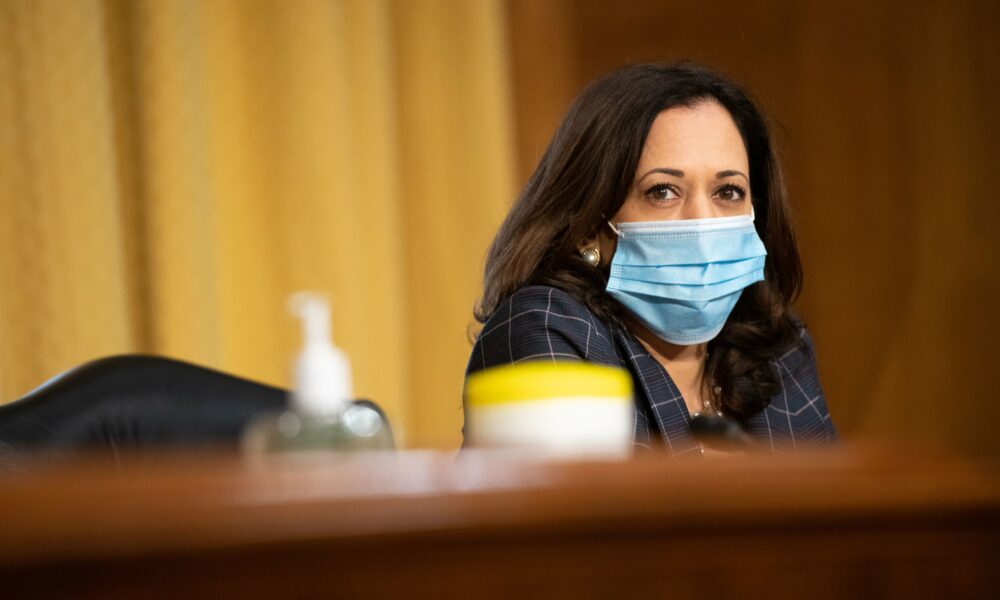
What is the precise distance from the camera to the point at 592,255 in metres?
1.49

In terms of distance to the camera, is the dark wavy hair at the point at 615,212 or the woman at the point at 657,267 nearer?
the woman at the point at 657,267

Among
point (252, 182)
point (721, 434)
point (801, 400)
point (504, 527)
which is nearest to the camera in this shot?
point (504, 527)

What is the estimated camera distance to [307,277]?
88.7 inches

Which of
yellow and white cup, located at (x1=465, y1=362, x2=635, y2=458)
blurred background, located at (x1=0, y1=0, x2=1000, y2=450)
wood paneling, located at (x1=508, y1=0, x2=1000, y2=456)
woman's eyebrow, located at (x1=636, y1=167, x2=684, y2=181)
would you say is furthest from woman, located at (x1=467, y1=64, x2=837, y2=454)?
wood paneling, located at (x1=508, y1=0, x2=1000, y2=456)

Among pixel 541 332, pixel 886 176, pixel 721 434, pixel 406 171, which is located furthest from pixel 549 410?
pixel 886 176

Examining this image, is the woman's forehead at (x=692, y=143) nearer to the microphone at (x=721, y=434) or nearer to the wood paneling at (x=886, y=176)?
the microphone at (x=721, y=434)

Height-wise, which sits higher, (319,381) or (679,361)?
(319,381)

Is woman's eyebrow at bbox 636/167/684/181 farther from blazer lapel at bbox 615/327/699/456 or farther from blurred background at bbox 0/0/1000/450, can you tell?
blurred background at bbox 0/0/1000/450

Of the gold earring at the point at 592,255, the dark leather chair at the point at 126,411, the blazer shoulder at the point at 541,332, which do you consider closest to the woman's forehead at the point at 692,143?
the gold earring at the point at 592,255

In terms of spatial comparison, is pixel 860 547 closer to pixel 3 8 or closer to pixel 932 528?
pixel 932 528

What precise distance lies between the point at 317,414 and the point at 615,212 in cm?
101

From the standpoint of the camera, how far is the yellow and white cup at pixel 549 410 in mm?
538

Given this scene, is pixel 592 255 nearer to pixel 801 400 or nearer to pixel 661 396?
pixel 661 396

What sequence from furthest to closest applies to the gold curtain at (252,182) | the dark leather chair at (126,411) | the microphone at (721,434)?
the gold curtain at (252,182) → the dark leather chair at (126,411) → the microphone at (721,434)
